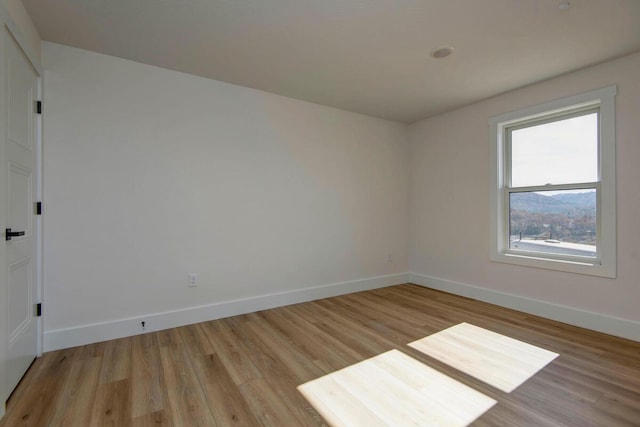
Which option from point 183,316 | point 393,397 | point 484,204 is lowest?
point 393,397

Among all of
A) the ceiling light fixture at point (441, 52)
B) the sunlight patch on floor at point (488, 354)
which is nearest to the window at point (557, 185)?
the sunlight patch on floor at point (488, 354)

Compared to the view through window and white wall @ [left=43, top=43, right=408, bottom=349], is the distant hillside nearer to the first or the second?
the view through window

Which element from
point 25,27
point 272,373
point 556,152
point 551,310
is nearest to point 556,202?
point 556,152

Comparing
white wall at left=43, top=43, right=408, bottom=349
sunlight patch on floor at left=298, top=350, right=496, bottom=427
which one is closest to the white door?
white wall at left=43, top=43, right=408, bottom=349

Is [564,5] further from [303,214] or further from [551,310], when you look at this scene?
[303,214]

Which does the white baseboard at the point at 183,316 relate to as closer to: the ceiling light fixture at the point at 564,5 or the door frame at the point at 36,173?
the door frame at the point at 36,173

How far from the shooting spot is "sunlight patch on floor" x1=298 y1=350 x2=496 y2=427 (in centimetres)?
165

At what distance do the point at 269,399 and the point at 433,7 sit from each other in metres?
2.81

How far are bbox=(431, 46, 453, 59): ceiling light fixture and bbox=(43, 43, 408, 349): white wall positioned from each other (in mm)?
1624

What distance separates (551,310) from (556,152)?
1722 millimetres

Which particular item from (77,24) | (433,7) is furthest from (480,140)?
(77,24)

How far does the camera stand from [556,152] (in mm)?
3289

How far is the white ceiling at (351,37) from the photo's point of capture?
207 centimetres

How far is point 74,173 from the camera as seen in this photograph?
2.56 metres
